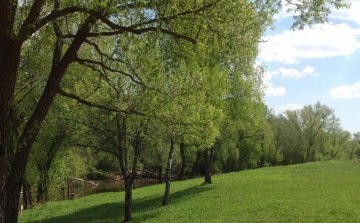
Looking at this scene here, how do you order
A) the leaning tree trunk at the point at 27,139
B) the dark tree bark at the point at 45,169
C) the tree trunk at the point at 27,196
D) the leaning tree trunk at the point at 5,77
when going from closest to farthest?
the leaning tree trunk at the point at 5,77
the leaning tree trunk at the point at 27,139
the dark tree bark at the point at 45,169
the tree trunk at the point at 27,196

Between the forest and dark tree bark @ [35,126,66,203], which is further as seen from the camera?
dark tree bark @ [35,126,66,203]

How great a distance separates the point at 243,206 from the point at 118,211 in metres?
9.17

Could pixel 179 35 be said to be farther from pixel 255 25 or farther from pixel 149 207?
pixel 149 207

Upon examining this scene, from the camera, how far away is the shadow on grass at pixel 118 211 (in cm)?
2561

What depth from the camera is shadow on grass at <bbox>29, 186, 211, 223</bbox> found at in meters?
25.6

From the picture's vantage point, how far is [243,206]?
23.2 metres

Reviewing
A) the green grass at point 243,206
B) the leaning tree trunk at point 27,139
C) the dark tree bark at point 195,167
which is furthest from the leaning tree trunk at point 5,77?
the dark tree bark at point 195,167

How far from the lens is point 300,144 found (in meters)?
95.2

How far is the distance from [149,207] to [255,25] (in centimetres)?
1981

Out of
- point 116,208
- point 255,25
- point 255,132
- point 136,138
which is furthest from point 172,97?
point 255,132

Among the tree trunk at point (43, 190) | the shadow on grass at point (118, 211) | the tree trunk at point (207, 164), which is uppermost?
the tree trunk at point (207, 164)

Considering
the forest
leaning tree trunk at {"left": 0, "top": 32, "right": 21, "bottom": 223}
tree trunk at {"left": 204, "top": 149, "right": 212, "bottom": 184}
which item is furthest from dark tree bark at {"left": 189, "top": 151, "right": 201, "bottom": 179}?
leaning tree trunk at {"left": 0, "top": 32, "right": 21, "bottom": 223}

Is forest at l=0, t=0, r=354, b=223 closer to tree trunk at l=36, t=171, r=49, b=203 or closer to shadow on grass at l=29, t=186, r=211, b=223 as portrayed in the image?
shadow on grass at l=29, t=186, r=211, b=223

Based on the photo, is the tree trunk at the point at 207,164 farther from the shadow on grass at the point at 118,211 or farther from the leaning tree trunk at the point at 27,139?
the leaning tree trunk at the point at 27,139
